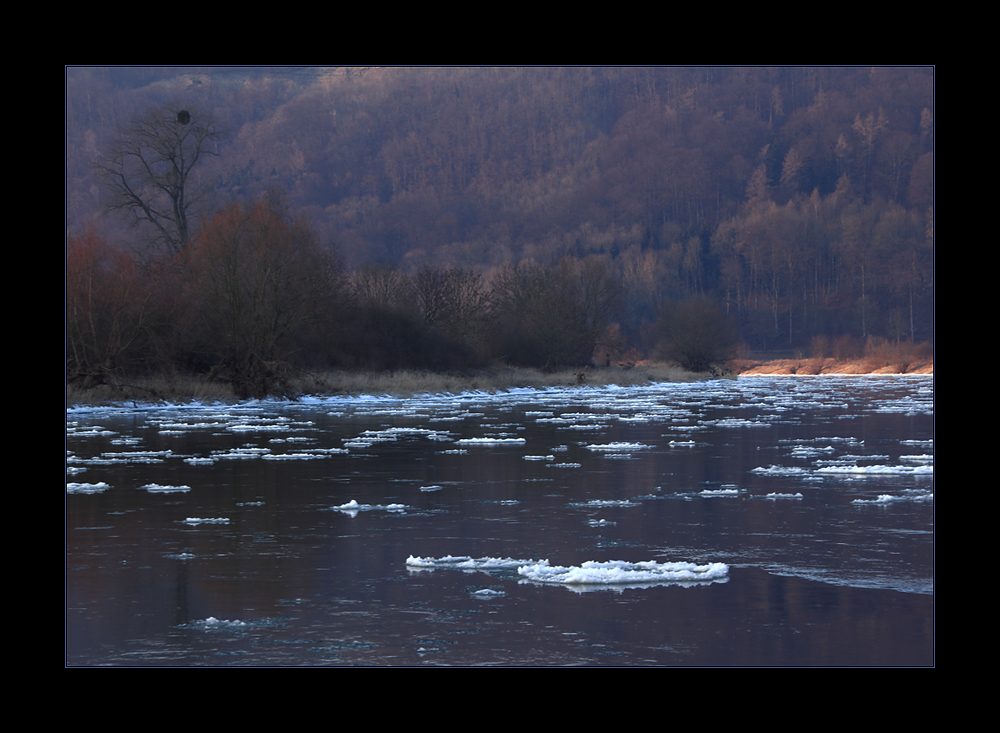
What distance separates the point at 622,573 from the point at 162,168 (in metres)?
43.7

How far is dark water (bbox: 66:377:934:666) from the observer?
5.74 m

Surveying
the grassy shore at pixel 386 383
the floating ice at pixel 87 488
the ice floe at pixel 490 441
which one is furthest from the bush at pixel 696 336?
the floating ice at pixel 87 488

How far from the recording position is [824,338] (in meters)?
89.8

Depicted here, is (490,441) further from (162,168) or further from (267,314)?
(162,168)

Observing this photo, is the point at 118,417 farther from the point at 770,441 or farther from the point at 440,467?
the point at 770,441

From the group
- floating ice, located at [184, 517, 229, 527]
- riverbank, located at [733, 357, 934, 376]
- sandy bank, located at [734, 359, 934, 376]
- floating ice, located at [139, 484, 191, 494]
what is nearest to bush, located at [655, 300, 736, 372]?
riverbank, located at [733, 357, 934, 376]

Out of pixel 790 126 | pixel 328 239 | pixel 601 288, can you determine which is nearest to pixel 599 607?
pixel 328 239

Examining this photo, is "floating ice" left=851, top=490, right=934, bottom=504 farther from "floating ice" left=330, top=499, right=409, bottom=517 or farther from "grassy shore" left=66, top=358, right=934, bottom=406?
"grassy shore" left=66, top=358, right=934, bottom=406

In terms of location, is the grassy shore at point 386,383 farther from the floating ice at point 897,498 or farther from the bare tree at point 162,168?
the bare tree at point 162,168

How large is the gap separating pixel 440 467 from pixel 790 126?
144m

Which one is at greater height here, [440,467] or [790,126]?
[790,126]

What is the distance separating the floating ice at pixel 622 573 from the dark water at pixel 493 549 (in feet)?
0.41

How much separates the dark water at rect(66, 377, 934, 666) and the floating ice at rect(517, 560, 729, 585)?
0.12 meters

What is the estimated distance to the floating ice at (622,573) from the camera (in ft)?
23.9
